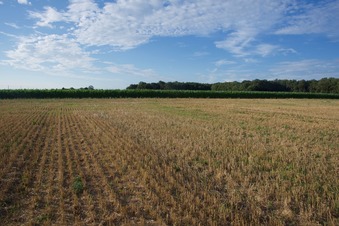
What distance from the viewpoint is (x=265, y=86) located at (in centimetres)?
11038

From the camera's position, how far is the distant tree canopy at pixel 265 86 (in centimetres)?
10838

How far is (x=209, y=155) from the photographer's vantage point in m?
9.80

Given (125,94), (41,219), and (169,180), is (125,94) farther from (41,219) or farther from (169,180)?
(41,219)

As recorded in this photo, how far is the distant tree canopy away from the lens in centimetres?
10838

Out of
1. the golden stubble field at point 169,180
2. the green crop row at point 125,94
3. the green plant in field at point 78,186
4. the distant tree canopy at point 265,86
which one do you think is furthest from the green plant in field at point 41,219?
the distant tree canopy at point 265,86

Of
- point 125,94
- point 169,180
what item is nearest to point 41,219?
point 169,180

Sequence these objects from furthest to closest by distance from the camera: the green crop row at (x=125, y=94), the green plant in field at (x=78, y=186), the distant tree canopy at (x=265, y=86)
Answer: the distant tree canopy at (x=265, y=86) → the green crop row at (x=125, y=94) → the green plant in field at (x=78, y=186)

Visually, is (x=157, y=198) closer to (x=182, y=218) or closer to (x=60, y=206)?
(x=182, y=218)

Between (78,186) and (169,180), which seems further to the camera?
(169,180)

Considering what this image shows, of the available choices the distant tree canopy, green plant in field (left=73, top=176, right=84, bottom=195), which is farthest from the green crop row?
green plant in field (left=73, top=176, right=84, bottom=195)

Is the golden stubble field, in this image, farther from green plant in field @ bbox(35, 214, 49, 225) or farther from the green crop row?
the green crop row

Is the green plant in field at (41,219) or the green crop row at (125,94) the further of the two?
the green crop row at (125,94)

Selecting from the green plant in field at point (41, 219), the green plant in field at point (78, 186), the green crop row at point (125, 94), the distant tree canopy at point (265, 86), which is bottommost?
the green plant in field at point (41, 219)

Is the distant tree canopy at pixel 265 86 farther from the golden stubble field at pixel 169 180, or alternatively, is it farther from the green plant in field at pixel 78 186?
the green plant in field at pixel 78 186
